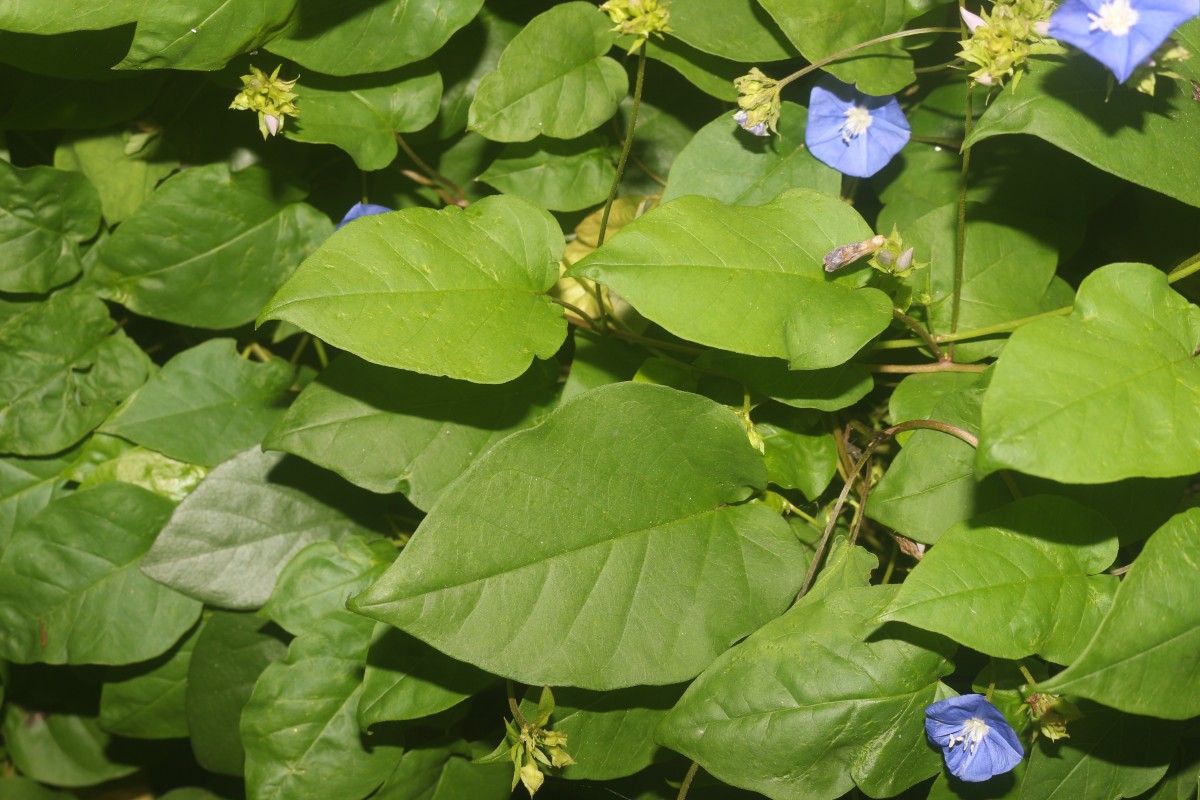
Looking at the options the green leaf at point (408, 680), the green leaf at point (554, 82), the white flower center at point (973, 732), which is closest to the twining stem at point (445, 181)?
the green leaf at point (554, 82)

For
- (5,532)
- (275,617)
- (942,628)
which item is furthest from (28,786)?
(942,628)

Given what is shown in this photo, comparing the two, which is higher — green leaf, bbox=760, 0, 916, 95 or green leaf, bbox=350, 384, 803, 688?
green leaf, bbox=760, 0, 916, 95

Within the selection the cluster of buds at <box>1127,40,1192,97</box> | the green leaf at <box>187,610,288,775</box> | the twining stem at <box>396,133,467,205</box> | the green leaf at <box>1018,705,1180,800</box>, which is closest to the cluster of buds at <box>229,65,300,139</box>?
the twining stem at <box>396,133,467,205</box>

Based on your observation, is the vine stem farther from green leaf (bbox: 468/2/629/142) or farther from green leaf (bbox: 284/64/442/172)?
green leaf (bbox: 284/64/442/172)

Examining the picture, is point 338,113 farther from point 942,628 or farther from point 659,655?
point 942,628

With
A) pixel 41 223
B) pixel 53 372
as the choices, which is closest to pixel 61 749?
pixel 53 372

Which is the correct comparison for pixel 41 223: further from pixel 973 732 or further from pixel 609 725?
pixel 973 732

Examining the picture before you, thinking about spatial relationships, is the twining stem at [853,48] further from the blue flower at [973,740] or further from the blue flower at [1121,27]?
the blue flower at [973,740]
